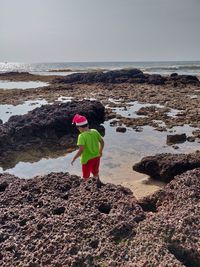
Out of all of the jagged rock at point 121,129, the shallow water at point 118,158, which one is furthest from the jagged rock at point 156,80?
the jagged rock at point 121,129

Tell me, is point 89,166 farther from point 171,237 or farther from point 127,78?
point 127,78

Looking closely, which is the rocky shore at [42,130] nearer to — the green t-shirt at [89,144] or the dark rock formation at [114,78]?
the green t-shirt at [89,144]

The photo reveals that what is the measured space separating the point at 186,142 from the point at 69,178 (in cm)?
736

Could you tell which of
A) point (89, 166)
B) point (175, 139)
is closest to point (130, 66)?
point (175, 139)

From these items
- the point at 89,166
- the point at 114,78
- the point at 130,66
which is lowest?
the point at 130,66

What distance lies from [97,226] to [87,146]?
3.05m

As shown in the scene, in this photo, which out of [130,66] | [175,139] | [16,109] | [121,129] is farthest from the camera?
[130,66]

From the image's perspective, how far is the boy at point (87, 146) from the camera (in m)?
6.60

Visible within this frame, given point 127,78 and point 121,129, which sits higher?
point 121,129

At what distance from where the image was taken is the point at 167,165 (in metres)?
7.59

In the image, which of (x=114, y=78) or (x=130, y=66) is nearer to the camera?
(x=114, y=78)

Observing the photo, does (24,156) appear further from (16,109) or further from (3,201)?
(16,109)

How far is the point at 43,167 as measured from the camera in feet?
31.1

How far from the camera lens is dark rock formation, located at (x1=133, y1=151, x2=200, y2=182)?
744 centimetres
